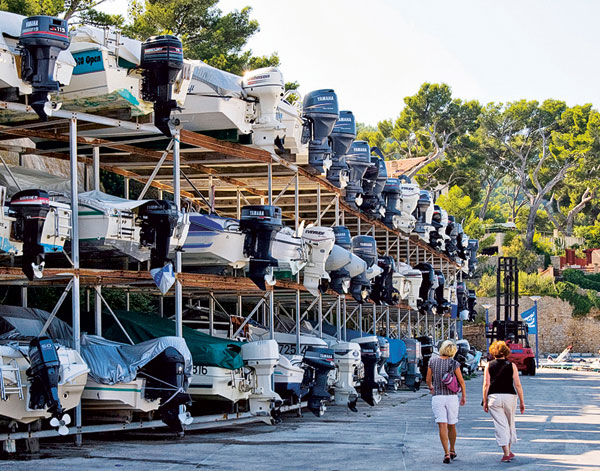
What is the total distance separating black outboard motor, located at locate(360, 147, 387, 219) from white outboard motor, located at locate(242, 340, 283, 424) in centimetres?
1070

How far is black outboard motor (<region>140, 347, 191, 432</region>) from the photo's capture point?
14.7 metres

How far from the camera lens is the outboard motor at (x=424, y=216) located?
1358 inches

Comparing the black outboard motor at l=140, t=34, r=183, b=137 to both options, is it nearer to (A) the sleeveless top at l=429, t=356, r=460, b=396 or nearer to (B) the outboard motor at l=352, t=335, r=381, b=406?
(A) the sleeveless top at l=429, t=356, r=460, b=396

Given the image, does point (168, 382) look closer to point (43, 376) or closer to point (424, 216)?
point (43, 376)

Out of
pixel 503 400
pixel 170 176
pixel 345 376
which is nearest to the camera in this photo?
pixel 503 400

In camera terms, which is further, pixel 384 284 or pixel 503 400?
pixel 384 284

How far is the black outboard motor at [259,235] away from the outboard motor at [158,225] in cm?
229

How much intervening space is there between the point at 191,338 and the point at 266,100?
4.33 m

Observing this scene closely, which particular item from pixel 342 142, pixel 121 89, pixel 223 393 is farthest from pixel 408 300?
pixel 121 89

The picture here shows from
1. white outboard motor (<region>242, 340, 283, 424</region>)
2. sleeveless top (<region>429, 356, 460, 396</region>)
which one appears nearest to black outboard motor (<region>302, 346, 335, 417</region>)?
white outboard motor (<region>242, 340, 283, 424</region>)

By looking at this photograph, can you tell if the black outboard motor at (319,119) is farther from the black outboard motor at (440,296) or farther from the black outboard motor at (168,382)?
the black outboard motor at (440,296)

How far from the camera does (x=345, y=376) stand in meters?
21.6

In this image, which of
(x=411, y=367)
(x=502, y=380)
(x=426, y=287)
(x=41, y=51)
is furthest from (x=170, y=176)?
(x=426, y=287)

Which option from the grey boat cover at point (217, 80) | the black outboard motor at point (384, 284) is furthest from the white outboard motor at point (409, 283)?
the grey boat cover at point (217, 80)
